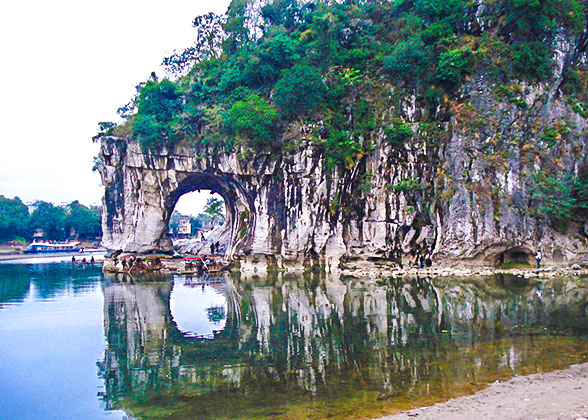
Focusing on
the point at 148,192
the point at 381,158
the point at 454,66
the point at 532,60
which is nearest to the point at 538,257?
the point at 381,158

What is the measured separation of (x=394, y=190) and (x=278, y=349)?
19.6m

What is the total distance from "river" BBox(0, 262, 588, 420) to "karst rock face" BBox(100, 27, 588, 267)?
18.7ft

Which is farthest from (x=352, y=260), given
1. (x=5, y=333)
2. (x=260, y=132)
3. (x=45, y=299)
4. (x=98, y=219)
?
(x=98, y=219)

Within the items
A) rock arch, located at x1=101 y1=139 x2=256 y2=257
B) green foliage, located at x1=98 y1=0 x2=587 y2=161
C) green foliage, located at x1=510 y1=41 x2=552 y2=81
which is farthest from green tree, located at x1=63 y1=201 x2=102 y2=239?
green foliage, located at x1=510 y1=41 x2=552 y2=81

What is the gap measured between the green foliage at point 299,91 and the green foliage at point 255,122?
0.96 metres

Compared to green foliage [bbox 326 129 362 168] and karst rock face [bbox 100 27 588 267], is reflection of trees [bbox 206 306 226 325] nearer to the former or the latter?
karst rock face [bbox 100 27 588 267]

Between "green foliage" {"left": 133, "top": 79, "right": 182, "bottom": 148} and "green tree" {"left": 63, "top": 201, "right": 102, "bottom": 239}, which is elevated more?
"green foliage" {"left": 133, "top": 79, "right": 182, "bottom": 148}

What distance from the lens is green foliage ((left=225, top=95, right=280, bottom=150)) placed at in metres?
30.4

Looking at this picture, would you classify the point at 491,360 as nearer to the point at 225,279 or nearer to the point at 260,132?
the point at 225,279

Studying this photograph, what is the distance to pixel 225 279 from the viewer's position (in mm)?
27953

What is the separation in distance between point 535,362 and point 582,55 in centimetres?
2629

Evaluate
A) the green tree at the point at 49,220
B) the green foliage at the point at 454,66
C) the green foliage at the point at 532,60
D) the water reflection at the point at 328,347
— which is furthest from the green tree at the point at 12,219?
the green foliage at the point at 532,60

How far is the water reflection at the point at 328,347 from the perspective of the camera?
8.28 metres

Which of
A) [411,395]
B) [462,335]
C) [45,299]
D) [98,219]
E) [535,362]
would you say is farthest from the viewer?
[98,219]
